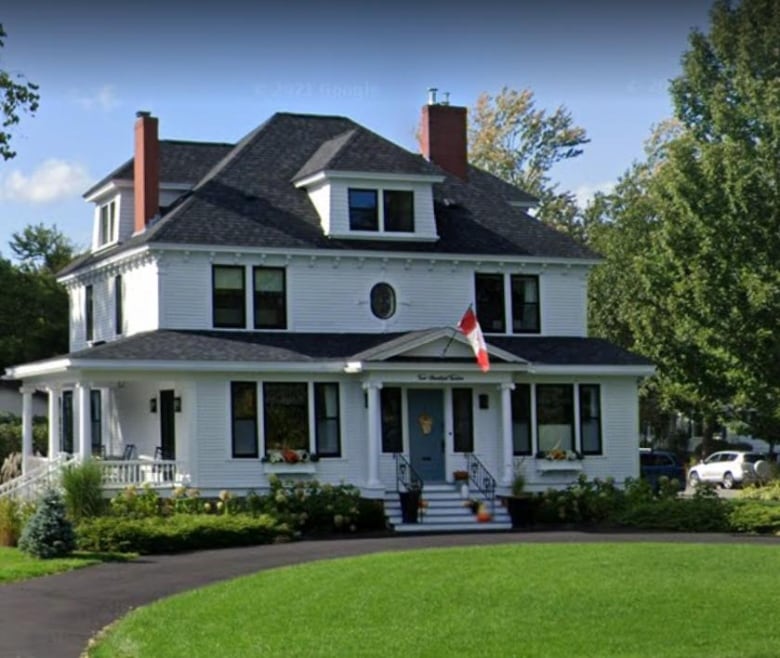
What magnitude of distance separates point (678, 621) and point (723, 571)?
511cm

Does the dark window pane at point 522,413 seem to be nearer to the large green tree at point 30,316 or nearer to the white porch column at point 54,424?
the white porch column at point 54,424

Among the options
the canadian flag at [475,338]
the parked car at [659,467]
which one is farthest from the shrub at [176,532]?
the parked car at [659,467]

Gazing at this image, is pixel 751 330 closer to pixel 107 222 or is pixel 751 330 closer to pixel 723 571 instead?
pixel 107 222

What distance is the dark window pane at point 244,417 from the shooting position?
3684cm

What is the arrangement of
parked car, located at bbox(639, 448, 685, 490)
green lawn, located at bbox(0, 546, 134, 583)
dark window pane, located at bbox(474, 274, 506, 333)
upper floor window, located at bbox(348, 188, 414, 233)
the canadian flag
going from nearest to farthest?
green lawn, located at bbox(0, 546, 134, 583), the canadian flag, upper floor window, located at bbox(348, 188, 414, 233), dark window pane, located at bbox(474, 274, 506, 333), parked car, located at bbox(639, 448, 685, 490)

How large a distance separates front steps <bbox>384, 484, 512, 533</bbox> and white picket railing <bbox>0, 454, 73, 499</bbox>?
759 cm

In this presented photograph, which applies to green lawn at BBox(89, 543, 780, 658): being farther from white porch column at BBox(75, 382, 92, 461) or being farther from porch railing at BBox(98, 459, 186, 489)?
white porch column at BBox(75, 382, 92, 461)

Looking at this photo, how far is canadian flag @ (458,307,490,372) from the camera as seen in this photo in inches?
1435

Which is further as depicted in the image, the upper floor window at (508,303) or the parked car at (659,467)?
the parked car at (659,467)

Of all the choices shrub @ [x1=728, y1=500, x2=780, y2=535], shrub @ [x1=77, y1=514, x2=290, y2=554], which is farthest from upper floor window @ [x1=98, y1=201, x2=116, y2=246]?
shrub @ [x1=728, y1=500, x2=780, y2=535]

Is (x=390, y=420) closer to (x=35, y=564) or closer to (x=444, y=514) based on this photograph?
(x=444, y=514)

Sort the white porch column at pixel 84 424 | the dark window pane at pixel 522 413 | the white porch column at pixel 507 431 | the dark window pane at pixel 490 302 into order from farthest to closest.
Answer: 1. the dark window pane at pixel 490 302
2. the dark window pane at pixel 522 413
3. the white porch column at pixel 507 431
4. the white porch column at pixel 84 424

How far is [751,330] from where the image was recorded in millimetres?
45812

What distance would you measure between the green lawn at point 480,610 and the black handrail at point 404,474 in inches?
458
